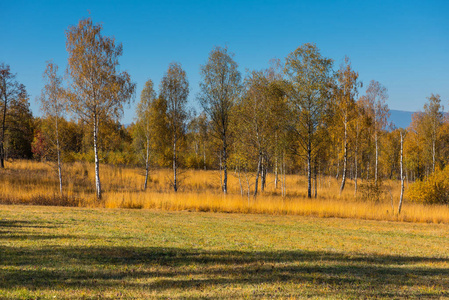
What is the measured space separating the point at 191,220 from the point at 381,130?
28727 millimetres

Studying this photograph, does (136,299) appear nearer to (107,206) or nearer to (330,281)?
(330,281)

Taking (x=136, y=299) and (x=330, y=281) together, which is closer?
(x=136, y=299)

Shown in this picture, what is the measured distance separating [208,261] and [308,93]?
2211 cm

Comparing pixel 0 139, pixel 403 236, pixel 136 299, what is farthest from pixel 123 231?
pixel 0 139

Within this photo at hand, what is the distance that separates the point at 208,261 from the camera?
29.1ft

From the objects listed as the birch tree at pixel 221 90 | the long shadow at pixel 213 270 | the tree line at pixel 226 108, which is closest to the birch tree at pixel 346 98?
the tree line at pixel 226 108

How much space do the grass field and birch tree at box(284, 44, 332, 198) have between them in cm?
1452

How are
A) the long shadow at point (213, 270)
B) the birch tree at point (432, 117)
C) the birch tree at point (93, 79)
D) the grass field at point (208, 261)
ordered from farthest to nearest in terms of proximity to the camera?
the birch tree at point (432, 117), the birch tree at point (93, 79), the long shadow at point (213, 270), the grass field at point (208, 261)

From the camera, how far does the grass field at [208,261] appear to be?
21.8ft

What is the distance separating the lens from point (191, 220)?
16.7 metres

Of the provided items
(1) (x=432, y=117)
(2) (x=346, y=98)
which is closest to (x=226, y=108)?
(2) (x=346, y=98)

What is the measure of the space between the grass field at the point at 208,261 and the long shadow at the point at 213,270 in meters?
0.02

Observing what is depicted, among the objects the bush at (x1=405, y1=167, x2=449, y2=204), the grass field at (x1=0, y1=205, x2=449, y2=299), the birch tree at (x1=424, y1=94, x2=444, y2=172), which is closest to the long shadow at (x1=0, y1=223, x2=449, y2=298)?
the grass field at (x1=0, y1=205, x2=449, y2=299)

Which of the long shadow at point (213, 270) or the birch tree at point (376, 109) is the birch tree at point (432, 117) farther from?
the long shadow at point (213, 270)
